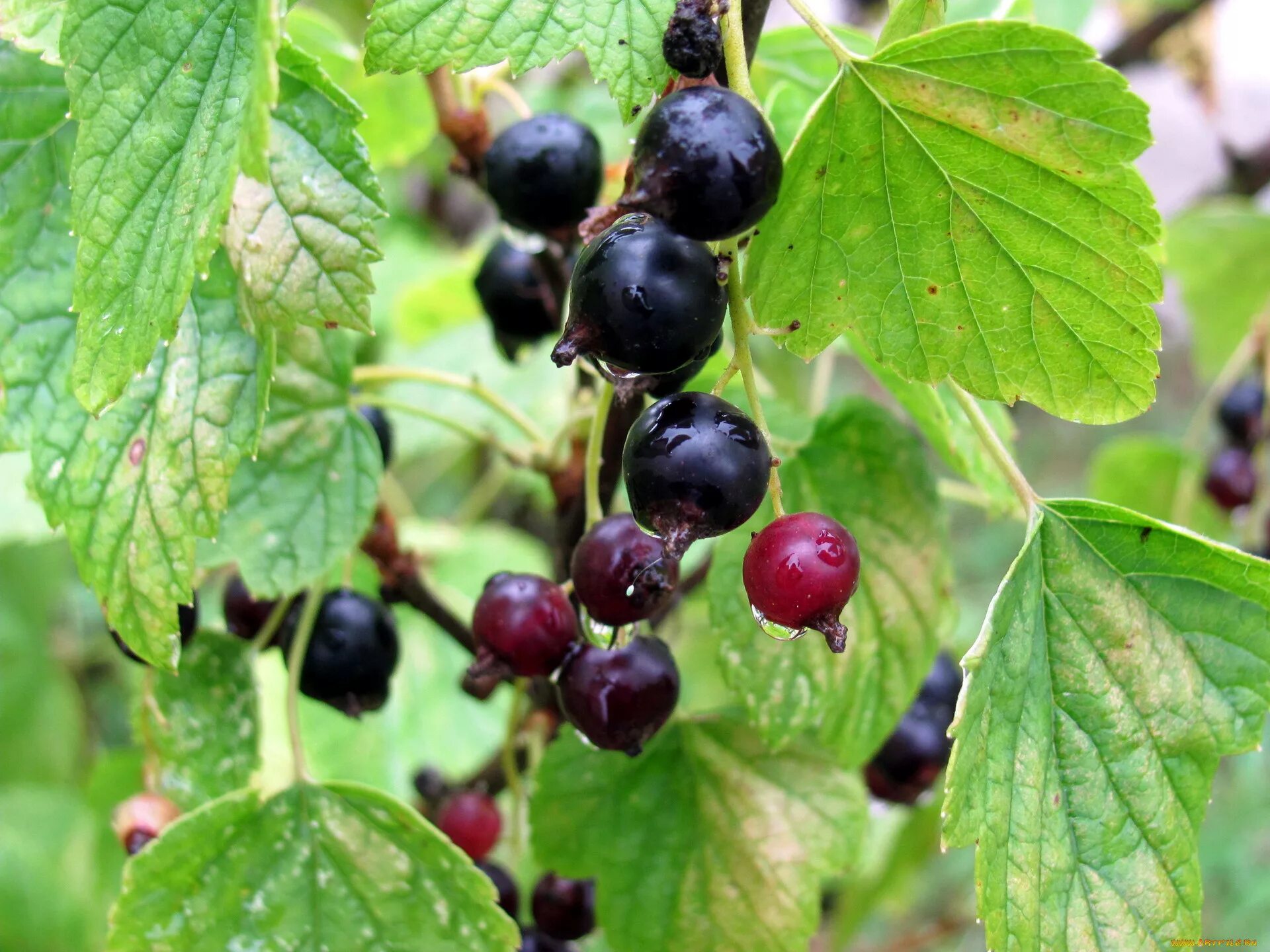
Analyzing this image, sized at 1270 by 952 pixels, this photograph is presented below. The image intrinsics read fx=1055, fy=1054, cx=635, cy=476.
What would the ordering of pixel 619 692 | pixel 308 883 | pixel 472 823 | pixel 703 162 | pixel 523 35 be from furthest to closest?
1. pixel 472 823
2. pixel 308 883
3. pixel 619 692
4. pixel 523 35
5. pixel 703 162

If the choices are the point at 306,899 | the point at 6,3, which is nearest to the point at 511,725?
the point at 306,899

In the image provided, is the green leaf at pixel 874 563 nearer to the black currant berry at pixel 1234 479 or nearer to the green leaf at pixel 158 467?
the green leaf at pixel 158 467

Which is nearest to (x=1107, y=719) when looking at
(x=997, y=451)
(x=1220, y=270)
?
(x=997, y=451)

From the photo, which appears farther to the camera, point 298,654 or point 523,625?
point 298,654

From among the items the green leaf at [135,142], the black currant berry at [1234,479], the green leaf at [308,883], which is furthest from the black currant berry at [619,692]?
the black currant berry at [1234,479]

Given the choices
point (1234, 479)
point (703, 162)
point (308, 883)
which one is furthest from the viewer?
point (1234, 479)

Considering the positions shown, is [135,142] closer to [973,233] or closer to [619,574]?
[619,574]

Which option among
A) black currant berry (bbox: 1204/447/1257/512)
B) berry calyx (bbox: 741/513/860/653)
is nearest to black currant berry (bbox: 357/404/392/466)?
berry calyx (bbox: 741/513/860/653)
